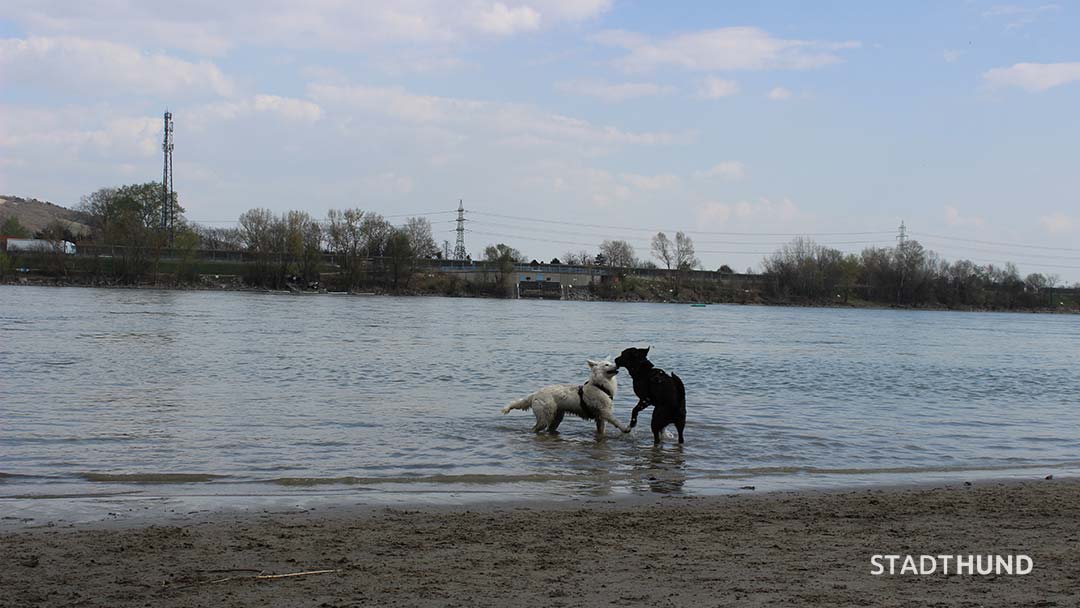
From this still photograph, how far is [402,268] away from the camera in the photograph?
449 feet

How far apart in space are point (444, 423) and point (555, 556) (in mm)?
9139

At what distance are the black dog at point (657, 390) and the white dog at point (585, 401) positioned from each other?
1.07 ft

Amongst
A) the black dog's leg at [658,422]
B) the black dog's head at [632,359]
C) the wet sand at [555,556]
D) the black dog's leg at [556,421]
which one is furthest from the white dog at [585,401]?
the wet sand at [555,556]

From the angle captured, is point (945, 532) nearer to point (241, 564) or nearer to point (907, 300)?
point (241, 564)

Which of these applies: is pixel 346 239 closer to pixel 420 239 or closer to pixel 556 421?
pixel 420 239

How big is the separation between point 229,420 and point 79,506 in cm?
684

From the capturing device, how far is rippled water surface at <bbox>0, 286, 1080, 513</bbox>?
1130 cm

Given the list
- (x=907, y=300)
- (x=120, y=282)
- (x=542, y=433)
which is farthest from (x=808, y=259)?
(x=542, y=433)

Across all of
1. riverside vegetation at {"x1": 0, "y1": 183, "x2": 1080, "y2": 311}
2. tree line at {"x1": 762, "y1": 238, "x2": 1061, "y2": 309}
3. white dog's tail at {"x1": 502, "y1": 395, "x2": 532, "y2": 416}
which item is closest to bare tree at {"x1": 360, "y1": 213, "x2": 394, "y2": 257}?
riverside vegetation at {"x1": 0, "y1": 183, "x2": 1080, "y2": 311}

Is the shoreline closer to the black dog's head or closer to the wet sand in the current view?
the black dog's head

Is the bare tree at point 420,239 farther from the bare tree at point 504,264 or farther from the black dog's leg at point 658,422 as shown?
the black dog's leg at point 658,422

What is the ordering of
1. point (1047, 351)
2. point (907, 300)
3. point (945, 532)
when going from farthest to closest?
1. point (907, 300)
2. point (1047, 351)
3. point (945, 532)

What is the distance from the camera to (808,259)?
169250 millimetres

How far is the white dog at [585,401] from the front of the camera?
14.3 meters
